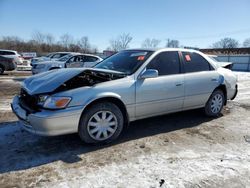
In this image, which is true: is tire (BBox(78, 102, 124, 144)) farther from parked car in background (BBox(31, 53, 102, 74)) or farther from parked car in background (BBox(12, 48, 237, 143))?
parked car in background (BBox(31, 53, 102, 74))

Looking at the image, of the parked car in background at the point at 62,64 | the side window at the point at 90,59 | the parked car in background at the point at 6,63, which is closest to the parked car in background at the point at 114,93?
the parked car in background at the point at 62,64

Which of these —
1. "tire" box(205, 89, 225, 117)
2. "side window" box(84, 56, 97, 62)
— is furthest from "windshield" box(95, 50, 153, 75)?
"side window" box(84, 56, 97, 62)

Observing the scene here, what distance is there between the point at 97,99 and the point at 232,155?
2320 mm

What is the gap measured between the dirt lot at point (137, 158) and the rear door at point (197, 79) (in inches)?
22.6

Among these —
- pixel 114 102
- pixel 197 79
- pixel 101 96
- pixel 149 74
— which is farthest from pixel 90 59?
pixel 101 96

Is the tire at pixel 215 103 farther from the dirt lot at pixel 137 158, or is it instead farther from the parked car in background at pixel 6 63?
the parked car in background at pixel 6 63

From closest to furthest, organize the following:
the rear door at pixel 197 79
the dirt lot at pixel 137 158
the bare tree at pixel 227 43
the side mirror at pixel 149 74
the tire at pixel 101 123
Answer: the dirt lot at pixel 137 158, the tire at pixel 101 123, the side mirror at pixel 149 74, the rear door at pixel 197 79, the bare tree at pixel 227 43

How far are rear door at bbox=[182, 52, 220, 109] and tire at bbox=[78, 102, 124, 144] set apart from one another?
174 cm

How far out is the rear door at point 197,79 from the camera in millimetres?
5169

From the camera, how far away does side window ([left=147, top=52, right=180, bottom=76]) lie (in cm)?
475

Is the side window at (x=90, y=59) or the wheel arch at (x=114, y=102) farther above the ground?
the side window at (x=90, y=59)

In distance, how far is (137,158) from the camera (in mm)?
3660

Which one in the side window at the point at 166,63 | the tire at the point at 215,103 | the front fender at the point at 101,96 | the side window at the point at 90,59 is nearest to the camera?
the front fender at the point at 101,96

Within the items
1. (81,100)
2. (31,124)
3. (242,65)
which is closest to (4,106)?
(31,124)
